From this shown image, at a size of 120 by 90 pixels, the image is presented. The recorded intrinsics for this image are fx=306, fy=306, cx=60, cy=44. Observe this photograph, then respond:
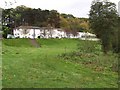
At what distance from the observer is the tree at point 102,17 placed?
31.4m

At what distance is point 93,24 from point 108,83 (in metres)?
19.4

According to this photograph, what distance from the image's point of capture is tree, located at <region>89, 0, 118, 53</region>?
3136 centimetres

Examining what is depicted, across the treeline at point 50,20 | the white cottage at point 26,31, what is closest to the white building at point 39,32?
the white cottage at point 26,31

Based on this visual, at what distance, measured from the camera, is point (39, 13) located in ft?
309

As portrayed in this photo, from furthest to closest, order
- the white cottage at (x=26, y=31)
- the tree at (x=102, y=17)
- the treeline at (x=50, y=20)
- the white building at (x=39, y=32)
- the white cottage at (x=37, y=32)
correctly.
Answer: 1. the treeline at (x=50, y=20)
2. the white cottage at (x=37, y=32)
3. the white building at (x=39, y=32)
4. the white cottage at (x=26, y=31)
5. the tree at (x=102, y=17)

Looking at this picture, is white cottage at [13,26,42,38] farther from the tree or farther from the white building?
the tree

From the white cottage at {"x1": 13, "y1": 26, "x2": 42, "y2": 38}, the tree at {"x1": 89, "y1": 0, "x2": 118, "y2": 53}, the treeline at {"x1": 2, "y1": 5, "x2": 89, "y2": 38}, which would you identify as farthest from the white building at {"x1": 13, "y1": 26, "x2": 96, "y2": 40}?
the tree at {"x1": 89, "y1": 0, "x2": 118, "y2": 53}

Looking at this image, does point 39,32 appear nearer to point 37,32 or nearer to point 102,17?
point 37,32

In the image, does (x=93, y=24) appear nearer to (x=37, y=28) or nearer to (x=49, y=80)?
(x=49, y=80)

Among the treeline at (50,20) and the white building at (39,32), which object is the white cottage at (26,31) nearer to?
the white building at (39,32)

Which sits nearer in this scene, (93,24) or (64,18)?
(93,24)

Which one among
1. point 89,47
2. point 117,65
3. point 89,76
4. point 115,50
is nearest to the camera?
point 89,76

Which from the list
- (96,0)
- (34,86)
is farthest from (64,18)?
(34,86)

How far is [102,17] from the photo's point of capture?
3116 cm
